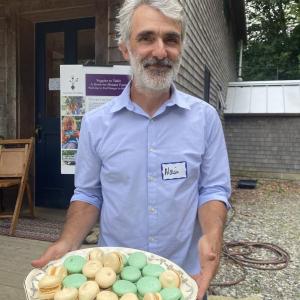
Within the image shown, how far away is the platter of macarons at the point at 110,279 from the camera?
47.6 inches

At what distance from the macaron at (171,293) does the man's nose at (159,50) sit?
795 mm

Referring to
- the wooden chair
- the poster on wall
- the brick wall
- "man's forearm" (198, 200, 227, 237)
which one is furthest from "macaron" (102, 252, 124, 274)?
the brick wall

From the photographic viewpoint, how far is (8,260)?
12.0ft

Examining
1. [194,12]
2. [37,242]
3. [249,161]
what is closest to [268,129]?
[249,161]

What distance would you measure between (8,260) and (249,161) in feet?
32.2

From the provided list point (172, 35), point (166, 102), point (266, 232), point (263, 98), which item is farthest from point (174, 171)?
point (263, 98)

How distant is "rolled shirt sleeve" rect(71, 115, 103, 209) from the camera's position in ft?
5.41

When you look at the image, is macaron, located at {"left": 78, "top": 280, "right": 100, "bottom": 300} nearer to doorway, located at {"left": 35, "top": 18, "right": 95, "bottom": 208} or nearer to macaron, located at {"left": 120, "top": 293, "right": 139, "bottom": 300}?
macaron, located at {"left": 120, "top": 293, "right": 139, "bottom": 300}

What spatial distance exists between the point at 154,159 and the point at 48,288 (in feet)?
1.90

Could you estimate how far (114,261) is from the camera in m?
1.34

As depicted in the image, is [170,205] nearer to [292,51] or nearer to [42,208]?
[42,208]

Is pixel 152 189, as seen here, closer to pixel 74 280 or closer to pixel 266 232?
pixel 74 280

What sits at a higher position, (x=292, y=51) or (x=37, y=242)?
(x=292, y=51)

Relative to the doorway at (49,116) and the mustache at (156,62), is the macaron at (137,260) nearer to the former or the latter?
the mustache at (156,62)
